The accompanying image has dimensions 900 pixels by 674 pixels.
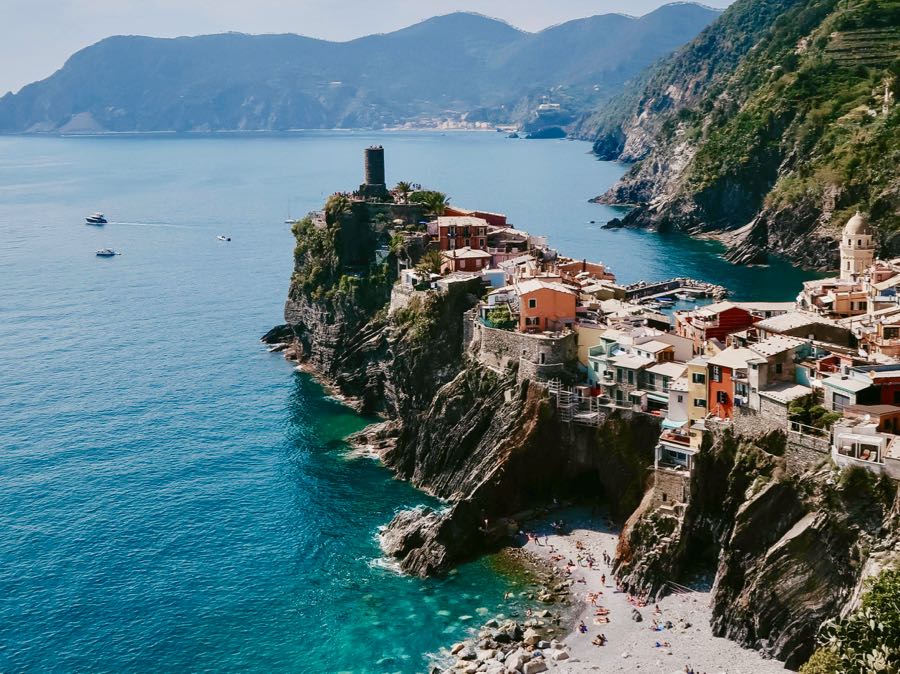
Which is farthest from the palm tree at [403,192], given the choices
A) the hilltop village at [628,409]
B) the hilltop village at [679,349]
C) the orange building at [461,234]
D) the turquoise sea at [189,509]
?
the turquoise sea at [189,509]

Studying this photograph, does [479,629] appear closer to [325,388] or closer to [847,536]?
[847,536]

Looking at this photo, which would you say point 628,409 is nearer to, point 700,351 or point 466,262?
point 700,351

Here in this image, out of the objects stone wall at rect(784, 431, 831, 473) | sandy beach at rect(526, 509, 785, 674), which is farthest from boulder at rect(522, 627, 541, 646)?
stone wall at rect(784, 431, 831, 473)

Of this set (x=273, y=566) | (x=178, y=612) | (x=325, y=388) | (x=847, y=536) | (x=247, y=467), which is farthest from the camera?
(x=325, y=388)

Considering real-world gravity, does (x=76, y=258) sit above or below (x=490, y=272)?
below

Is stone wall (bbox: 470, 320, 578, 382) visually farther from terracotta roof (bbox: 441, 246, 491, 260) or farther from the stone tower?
the stone tower

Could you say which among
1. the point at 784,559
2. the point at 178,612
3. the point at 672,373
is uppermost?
the point at 672,373

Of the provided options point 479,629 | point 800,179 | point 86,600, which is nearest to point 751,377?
point 479,629
